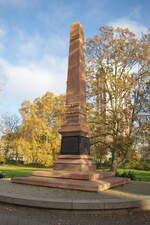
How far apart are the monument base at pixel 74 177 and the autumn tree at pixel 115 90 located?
19.9 ft

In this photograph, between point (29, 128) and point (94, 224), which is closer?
point (94, 224)

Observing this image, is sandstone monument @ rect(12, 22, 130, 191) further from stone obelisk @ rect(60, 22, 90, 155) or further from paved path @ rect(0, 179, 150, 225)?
paved path @ rect(0, 179, 150, 225)

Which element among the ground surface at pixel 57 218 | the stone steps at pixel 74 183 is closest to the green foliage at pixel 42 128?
Answer: the stone steps at pixel 74 183

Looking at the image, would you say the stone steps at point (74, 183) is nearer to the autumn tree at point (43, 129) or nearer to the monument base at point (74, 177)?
the monument base at point (74, 177)

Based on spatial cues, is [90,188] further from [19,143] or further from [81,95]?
[19,143]

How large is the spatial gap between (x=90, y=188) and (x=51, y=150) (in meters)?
23.5

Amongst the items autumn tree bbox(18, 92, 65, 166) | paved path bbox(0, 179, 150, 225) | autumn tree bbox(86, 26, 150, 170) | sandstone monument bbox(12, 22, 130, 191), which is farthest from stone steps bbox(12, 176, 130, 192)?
autumn tree bbox(18, 92, 65, 166)

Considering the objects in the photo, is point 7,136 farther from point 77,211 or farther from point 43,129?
point 77,211

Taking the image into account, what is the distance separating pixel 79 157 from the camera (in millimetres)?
9648

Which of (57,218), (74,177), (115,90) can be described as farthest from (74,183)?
(115,90)

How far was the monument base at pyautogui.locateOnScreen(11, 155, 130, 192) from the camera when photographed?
7746 millimetres

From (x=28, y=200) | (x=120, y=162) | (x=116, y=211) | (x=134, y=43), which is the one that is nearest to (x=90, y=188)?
(x=116, y=211)

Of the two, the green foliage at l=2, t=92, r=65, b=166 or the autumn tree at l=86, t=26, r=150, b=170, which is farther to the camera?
the green foliage at l=2, t=92, r=65, b=166

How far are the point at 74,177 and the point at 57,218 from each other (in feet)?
12.8
